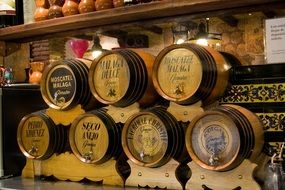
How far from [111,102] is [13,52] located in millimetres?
1569

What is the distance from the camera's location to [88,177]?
2.71 m

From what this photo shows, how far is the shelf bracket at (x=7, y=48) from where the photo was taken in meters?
3.56

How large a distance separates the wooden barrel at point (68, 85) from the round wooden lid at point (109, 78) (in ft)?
0.45

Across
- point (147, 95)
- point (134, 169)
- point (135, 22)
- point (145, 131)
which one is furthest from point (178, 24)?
point (134, 169)

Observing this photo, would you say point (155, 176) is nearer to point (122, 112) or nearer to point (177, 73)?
point (122, 112)

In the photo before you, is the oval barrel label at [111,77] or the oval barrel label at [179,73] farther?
the oval barrel label at [111,77]

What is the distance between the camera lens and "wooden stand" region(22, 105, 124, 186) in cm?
261

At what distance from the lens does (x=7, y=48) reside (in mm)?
3604

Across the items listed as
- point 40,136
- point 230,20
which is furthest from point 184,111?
point 40,136

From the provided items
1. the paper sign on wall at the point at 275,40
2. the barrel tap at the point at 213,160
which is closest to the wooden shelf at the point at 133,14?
the paper sign on wall at the point at 275,40

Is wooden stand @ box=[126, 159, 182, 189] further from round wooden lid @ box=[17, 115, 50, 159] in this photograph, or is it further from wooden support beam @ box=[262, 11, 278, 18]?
wooden support beam @ box=[262, 11, 278, 18]

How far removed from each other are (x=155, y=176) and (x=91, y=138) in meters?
0.49

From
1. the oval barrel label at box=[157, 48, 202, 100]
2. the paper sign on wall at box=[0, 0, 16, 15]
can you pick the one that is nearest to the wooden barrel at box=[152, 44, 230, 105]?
the oval barrel label at box=[157, 48, 202, 100]

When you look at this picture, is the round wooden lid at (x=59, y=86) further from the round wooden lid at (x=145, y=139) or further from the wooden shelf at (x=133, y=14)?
the round wooden lid at (x=145, y=139)
